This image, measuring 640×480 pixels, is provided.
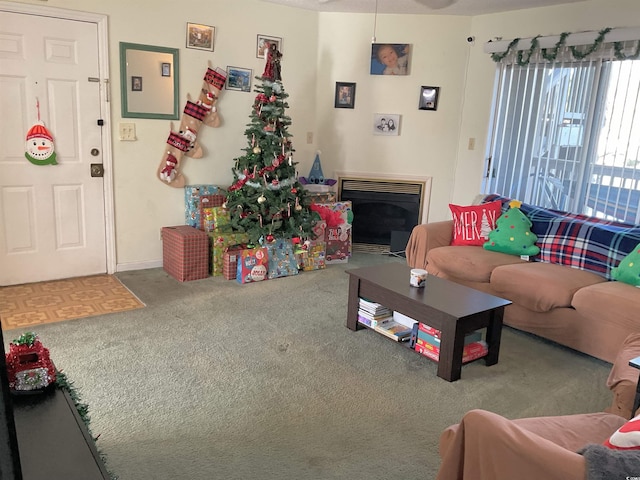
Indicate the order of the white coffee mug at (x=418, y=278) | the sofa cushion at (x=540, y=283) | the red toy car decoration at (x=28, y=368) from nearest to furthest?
the red toy car decoration at (x=28, y=368)
the white coffee mug at (x=418, y=278)
the sofa cushion at (x=540, y=283)

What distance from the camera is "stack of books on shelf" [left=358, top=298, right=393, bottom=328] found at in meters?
3.25

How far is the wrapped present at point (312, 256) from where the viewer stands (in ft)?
15.4

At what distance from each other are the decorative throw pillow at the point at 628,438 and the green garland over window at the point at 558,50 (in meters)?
3.54

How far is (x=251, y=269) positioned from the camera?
4.29 m

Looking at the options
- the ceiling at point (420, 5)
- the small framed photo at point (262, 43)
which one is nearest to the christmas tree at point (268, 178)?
the small framed photo at point (262, 43)

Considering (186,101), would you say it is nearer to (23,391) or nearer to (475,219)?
(475,219)

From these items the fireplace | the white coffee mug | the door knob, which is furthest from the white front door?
the white coffee mug

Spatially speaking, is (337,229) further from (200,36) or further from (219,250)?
(200,36)

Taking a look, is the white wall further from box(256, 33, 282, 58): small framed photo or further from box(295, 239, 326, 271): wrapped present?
box(295, 239, 326, 271): wrapped present

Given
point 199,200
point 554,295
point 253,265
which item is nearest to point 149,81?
point 199,200

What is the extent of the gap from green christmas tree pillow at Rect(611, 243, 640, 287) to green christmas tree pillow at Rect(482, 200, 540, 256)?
64 centimetres

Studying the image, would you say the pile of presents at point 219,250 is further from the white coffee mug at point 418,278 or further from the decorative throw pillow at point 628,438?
the decorative throw pillow at point 628,438

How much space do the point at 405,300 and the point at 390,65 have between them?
305 cm

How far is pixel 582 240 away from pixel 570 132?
1.21 m
